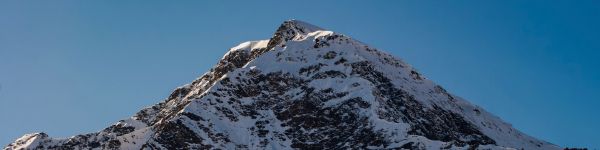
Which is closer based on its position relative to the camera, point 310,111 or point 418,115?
point 310,111

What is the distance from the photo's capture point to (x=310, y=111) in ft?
502

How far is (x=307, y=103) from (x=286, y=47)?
25.7 metres

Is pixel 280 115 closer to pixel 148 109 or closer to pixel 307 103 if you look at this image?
pixel 307 103

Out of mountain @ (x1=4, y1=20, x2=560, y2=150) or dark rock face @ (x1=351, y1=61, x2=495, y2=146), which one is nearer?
mountain @ (x1=4, y1=20, x2=560, y2=150)

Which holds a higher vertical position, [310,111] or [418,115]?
[418,115]

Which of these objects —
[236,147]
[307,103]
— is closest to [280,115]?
[307,103]

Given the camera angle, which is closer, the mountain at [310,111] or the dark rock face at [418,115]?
the mountain at [310,111]

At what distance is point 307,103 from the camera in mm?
155375

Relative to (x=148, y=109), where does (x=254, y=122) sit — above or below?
below

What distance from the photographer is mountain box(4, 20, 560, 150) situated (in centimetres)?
14162

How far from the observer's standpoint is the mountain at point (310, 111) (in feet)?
465

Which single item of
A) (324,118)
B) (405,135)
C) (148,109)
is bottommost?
(405,135)

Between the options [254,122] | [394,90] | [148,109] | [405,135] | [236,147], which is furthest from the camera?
[148,109]

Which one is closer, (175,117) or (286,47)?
(175,117)
